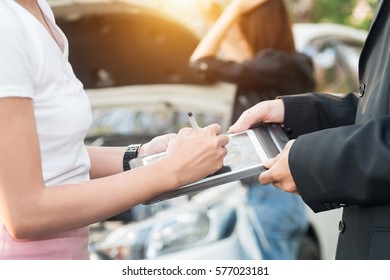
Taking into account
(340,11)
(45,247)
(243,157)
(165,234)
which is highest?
(243,157)

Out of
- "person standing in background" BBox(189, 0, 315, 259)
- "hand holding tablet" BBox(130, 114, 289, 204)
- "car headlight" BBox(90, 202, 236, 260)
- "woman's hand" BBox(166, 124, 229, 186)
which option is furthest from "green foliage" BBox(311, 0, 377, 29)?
"woman's hand" BBox(166, 124, 229, 186)

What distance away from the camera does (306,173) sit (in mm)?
1643

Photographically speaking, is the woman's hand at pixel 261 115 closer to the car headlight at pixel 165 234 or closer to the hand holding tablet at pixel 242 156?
the hand holding tablet at pixel 242 156

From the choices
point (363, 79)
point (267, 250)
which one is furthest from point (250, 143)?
point (267, 250)

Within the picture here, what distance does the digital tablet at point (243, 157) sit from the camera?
Result: 64.1 inches

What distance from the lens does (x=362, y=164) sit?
5.10 feet

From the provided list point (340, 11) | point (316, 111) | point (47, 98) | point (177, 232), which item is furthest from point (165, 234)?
point (340, 11)

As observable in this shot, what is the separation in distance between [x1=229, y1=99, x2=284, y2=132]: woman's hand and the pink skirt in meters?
0.49

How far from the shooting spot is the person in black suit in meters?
1.56

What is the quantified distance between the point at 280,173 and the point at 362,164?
0.20m

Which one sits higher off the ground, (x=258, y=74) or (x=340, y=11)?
(x=258, y=74)

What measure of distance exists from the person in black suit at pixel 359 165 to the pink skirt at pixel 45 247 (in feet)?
1.40

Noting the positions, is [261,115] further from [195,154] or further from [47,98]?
[47,98]
